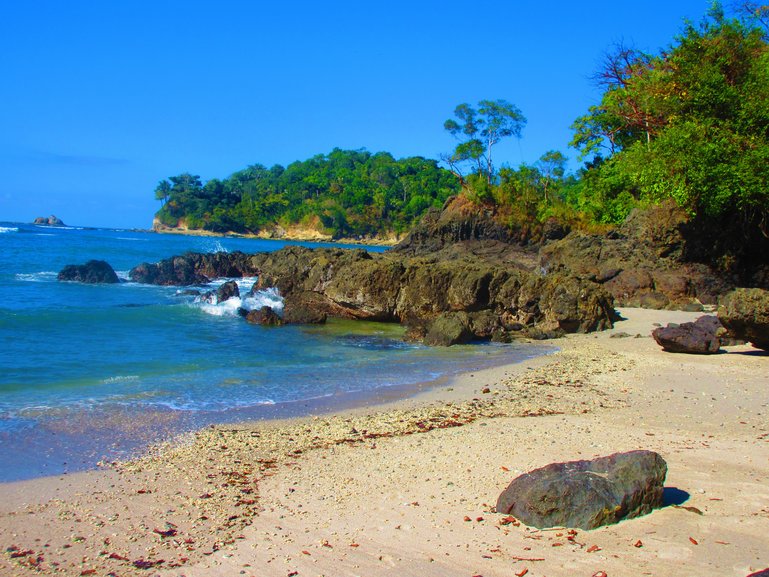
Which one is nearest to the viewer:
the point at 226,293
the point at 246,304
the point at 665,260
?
the point at 246,304

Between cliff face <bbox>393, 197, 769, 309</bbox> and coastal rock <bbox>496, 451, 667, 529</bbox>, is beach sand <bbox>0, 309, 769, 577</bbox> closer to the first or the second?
coastal rock <bbox>496, 451, 667, 529</bbox>

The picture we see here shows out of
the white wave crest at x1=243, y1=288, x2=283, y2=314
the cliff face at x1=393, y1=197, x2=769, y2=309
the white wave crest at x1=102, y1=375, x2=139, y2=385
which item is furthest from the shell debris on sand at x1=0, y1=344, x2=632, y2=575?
the white wave crest at x1=243, y1=288, x2=283, y2=314

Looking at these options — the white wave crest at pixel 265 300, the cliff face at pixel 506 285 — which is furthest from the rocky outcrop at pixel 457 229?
the white wave crest at pixel 265 300

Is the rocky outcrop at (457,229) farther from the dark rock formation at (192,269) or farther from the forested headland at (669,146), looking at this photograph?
the dark rock formation at (192,269)

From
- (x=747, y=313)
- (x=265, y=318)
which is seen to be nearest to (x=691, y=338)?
(x=747, y=313)

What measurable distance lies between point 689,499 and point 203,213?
130 m

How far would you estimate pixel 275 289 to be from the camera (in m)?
23.5

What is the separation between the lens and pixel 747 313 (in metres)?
11.9

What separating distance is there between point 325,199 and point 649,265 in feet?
347

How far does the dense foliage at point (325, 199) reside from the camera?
118625mm

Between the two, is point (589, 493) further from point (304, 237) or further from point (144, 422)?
point (304, 237)

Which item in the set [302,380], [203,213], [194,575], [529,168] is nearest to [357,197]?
[203,213]

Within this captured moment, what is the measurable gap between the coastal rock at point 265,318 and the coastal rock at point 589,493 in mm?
14867

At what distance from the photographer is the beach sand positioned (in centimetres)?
454
